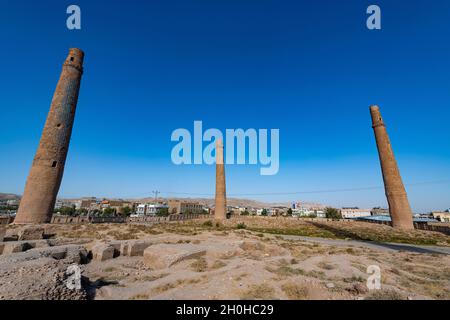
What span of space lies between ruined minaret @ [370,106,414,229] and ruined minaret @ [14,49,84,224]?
32499mm

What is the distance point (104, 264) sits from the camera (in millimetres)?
8711

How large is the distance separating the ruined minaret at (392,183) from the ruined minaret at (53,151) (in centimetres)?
3250

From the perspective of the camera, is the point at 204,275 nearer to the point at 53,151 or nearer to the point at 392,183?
the point at 53,151

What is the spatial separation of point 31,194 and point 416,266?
22492mm

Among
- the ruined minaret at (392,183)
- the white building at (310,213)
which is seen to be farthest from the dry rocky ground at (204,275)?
the white building at (310,213)

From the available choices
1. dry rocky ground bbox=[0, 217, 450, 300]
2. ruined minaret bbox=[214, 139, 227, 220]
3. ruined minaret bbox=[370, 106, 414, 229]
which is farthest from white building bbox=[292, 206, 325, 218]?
dry rocky ground bbox=[0, 217, 450, 300]

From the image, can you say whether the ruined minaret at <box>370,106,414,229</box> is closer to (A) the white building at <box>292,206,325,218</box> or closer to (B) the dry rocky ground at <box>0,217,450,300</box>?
(B) the dry rocky ground at <box>0,217,450,300</box>

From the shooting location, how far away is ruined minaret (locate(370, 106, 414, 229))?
2405 cm

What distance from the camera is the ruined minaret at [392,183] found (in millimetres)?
24052
